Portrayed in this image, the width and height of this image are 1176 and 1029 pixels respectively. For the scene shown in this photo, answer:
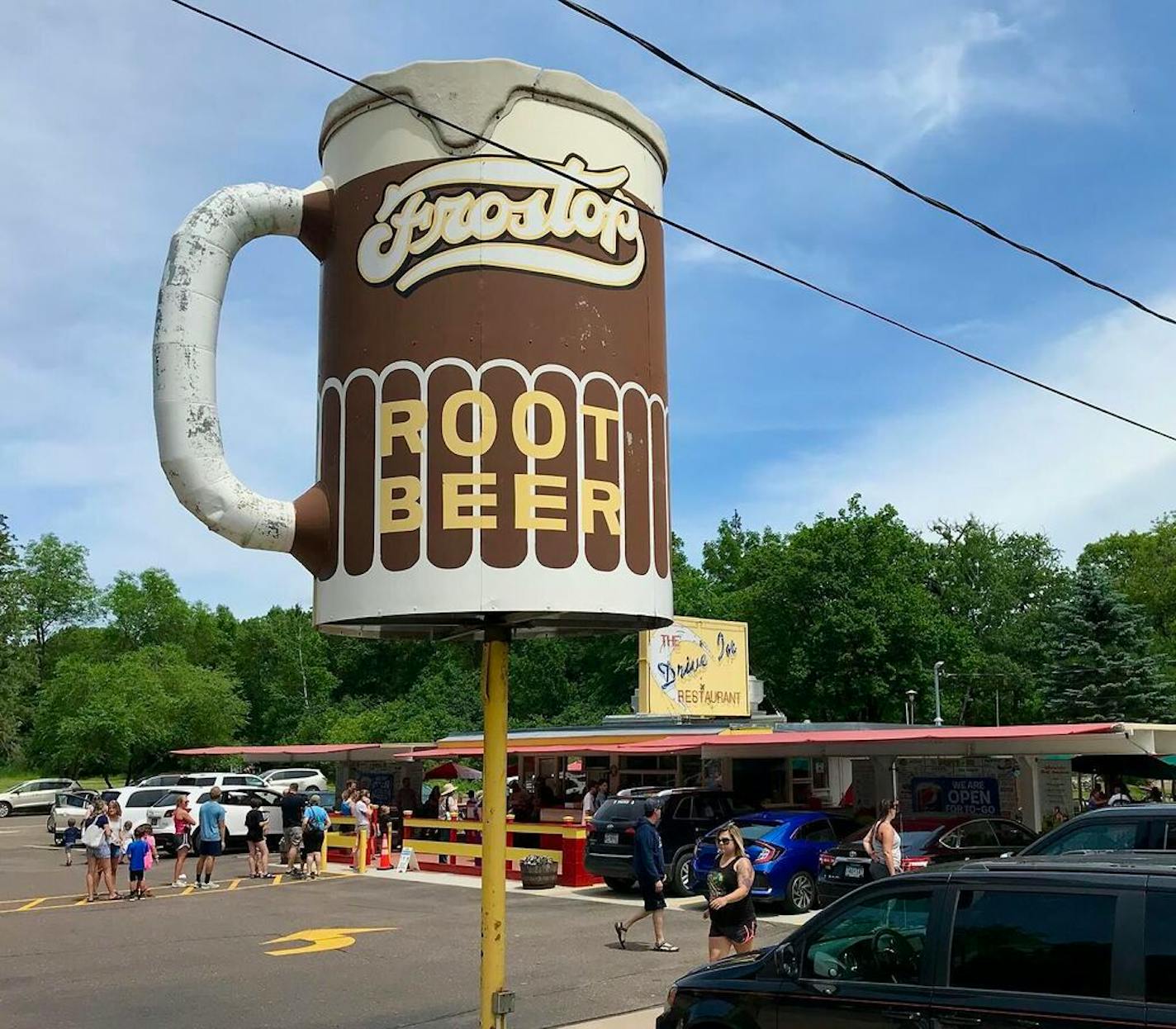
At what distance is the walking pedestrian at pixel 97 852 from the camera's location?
20.5 meters

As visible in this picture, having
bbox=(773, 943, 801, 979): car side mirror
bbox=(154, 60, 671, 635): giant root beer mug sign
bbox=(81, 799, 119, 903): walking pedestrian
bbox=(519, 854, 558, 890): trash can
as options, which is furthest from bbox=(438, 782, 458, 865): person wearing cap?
bbox=(773, 943, 801, 979): car side mirror

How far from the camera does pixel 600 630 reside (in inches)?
352

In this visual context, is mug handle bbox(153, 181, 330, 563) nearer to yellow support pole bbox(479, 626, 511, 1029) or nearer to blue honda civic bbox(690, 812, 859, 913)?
yellow support pole bbox(479, 626, 511, 1029)

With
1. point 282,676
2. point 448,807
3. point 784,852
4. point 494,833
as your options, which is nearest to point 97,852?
point 448,807

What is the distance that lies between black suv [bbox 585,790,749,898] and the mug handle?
13050 mm

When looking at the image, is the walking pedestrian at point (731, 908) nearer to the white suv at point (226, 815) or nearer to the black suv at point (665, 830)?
the black suv at point (665, 830)

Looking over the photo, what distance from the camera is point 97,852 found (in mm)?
20578

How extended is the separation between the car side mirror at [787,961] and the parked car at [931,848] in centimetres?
999

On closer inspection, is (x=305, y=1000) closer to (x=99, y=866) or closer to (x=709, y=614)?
(x=99, y=866)

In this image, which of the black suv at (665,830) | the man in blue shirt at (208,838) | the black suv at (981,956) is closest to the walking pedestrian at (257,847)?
the man in blue shirt at (208,838)

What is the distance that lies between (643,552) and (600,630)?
0.97m

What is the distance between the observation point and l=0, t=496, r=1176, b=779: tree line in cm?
5847

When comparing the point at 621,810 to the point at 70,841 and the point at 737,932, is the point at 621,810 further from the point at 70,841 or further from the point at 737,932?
the point at 70,841

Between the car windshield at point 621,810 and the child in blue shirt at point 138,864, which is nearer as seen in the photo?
the child in blue shirt at point 138,864
